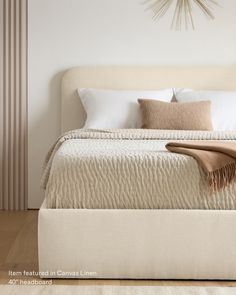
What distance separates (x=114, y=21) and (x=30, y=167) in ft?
3.98

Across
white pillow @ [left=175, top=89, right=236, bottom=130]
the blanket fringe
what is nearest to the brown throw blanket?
the blanket fringe

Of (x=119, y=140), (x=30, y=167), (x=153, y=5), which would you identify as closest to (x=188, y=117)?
(x=119, y=140)

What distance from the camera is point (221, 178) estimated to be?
290 cm

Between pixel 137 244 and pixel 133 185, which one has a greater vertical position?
pixel 133 185

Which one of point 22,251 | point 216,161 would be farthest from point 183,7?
point 22,251

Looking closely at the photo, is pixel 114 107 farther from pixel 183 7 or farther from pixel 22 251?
pixel 22 251

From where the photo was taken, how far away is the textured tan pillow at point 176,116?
4.21 m

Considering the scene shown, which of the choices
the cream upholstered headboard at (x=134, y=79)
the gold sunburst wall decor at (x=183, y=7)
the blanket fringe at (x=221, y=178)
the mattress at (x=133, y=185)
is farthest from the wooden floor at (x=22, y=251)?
the gold sunburst wall decor at (x=183, y=7)

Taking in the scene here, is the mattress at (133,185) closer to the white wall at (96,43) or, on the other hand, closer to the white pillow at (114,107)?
the white pillow at (114,107)

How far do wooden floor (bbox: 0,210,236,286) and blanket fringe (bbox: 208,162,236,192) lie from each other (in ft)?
1.43

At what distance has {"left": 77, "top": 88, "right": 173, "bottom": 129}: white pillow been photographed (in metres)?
4.43

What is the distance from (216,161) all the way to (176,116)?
1.31 meters

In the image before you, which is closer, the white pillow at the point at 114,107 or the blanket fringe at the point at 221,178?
the blanket fringe at the point at 221,178

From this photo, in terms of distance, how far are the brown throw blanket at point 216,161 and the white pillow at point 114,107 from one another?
4.50ft
